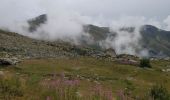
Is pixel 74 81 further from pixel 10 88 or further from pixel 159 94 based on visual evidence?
pixel 159 94

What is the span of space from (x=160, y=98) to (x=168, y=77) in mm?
26739

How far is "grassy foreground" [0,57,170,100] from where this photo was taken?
16406mm

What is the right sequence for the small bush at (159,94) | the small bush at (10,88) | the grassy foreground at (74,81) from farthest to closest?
1. the small bush at (159,94)
2. the grassy foreground at (74,81)
3. the small bush at (10,88)

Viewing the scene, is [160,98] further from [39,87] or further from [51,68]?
[51,68]

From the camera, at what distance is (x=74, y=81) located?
1780cm

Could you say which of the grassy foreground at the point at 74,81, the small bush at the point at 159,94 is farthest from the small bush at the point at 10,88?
the small bush at the point at 159,94

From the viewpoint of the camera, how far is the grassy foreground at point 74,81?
16.4 meters

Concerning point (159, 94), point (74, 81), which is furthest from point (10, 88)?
point (159, 94)

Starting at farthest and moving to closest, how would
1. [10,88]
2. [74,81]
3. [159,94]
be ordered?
[159,94], [74,81], [10,88]

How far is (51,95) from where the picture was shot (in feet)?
52.3

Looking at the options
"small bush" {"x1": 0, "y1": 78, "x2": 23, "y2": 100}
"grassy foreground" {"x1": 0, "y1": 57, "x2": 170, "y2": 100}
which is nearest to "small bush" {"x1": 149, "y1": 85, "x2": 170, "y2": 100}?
"grassy foreground" {"x1": 0, "y1": 57, "x2": 170, "y2": 100}

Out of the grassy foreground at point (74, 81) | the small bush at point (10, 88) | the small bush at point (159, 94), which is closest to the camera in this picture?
the small bush at point (10, 88)

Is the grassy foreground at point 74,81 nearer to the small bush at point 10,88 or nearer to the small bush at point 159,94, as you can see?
the small bush at point 10,88

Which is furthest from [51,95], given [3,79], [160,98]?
[160,98]
